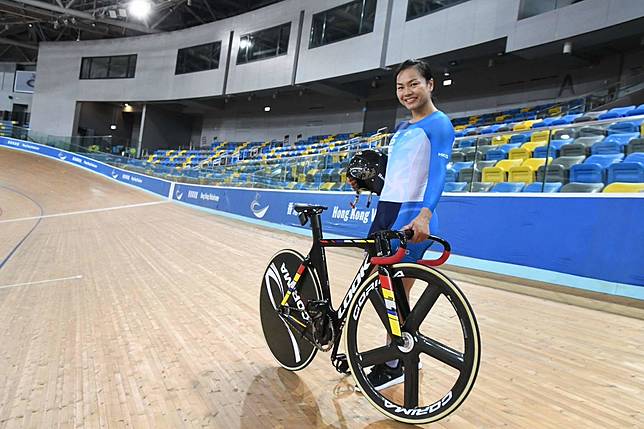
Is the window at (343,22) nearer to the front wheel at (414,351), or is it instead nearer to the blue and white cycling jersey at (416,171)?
the blue and white cycling jersey at (416,171)

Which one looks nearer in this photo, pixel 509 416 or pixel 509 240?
pixel 509 416

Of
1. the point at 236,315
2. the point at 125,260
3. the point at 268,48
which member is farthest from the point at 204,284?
the point at 268,48

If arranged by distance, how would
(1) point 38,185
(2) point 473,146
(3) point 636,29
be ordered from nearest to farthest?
(2) point 473,146, (3) point 636,29, (1) point 38,185

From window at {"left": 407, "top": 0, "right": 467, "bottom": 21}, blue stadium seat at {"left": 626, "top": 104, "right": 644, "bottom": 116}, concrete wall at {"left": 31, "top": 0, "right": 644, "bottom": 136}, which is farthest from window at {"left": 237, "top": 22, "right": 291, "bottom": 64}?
blue stadium seat at {"left": 626, "top": 104, "right": 644, "bottom": 116}

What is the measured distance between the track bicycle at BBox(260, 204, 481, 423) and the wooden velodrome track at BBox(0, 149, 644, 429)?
0.13m

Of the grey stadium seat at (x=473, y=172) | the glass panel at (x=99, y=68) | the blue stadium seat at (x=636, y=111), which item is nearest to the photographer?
the grey stadium seat at (x=473, y=172)

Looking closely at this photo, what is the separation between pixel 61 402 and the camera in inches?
59.0

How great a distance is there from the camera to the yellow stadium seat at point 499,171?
4.52 meters

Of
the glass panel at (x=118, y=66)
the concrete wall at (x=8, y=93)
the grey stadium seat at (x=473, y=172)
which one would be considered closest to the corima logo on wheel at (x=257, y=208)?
the grey stadium seat at (x=473, y=172)

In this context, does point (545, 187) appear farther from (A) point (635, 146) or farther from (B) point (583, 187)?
(A) point (635, 146)

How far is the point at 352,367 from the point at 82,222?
26.4 ft

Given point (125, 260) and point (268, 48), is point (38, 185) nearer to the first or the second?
point (268, 48)

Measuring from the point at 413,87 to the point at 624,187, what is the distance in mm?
2935

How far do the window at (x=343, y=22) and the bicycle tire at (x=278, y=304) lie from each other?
11.8 metres
